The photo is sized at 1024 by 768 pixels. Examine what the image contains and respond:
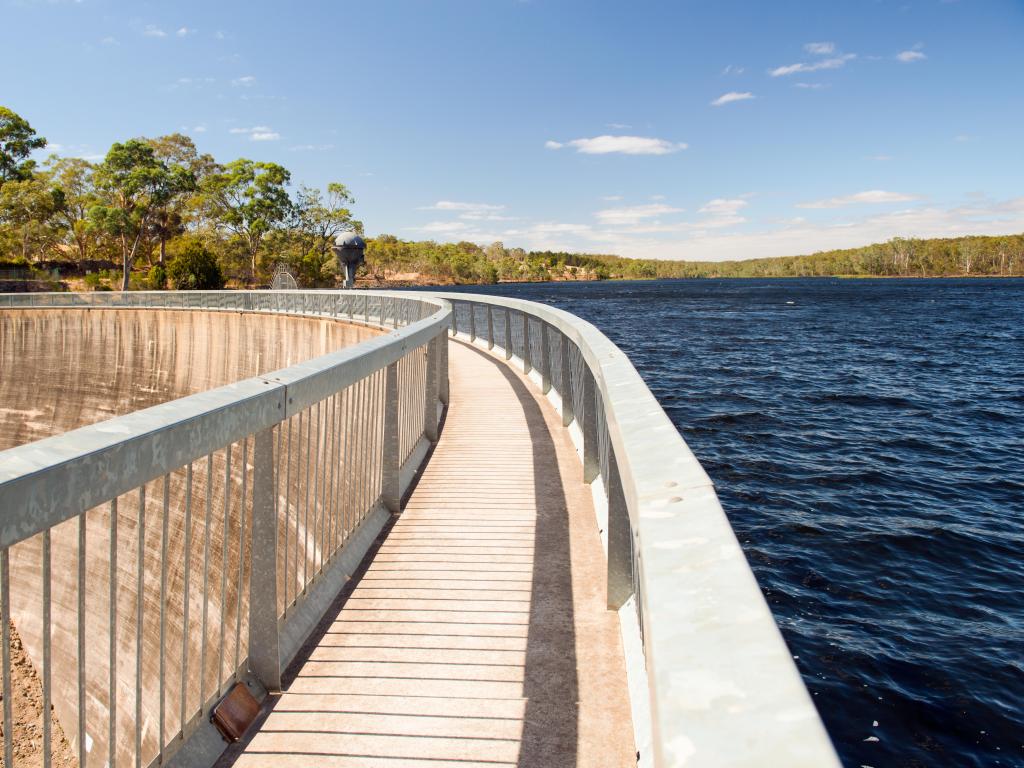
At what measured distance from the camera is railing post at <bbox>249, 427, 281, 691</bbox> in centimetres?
301

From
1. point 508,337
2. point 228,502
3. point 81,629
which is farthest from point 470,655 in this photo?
point 508,337

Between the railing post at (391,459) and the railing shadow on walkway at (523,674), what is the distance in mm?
203

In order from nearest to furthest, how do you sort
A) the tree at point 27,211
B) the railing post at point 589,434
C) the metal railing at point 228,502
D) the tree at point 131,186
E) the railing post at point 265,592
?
the metal railing at point 228,502 < the railing post at point 265,592 < the railing post at point 589,434 < the tree at point 27,211 < the tree at point 131,186

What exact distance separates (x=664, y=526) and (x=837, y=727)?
741 centimetres

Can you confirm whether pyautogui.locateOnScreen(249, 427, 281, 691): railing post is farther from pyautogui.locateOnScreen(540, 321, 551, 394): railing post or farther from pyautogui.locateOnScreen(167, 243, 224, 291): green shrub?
pyautogui.locateOnScreen(167, 243, 224, 291): green shrub

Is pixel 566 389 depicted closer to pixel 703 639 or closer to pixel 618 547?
pixel 618 547

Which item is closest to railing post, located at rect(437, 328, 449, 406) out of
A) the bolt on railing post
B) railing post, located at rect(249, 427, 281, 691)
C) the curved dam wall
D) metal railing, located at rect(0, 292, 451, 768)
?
metal railing, located at rect(0, 292, 451, 768)

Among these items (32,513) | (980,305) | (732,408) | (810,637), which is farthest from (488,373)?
(980,305)

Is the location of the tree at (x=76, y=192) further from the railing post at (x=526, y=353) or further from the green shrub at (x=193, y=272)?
the railing post at (x=526, y=353)

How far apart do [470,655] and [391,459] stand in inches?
88.3

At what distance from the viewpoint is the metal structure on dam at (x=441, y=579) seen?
1.05 meters

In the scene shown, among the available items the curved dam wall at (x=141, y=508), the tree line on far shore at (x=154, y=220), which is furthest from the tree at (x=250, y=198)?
the curved dam wall at (x=141, y=508)

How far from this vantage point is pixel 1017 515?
13516 mm

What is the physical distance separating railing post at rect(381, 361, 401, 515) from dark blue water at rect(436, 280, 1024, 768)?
512 cm
